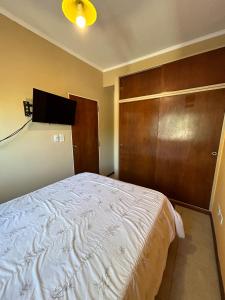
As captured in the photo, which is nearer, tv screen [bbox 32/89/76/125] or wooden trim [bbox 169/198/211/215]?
tv screen [bbox 32/89/76/125]

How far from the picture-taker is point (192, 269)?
4.25 feet

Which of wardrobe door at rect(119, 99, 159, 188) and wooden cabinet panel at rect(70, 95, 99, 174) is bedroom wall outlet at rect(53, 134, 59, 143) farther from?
wardrobe door at rect(119, 99, 159, 188)

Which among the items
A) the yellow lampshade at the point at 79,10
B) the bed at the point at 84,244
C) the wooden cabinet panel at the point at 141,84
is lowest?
the bed at the point at 84,244

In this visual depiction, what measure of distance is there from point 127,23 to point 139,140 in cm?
178

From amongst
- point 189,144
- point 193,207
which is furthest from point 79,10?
point 193,207

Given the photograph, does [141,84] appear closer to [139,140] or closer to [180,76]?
[180,76]

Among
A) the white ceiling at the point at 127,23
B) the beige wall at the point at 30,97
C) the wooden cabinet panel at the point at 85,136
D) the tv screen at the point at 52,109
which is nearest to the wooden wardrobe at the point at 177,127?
the white ceiling at the point at 127,23

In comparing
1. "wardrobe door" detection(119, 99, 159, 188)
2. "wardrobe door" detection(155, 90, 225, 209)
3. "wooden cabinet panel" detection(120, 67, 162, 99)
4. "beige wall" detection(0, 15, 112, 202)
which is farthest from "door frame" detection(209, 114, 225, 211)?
"beige wall" detection(0, 15, 112, 202)

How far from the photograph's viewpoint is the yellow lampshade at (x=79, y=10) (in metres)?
1.09

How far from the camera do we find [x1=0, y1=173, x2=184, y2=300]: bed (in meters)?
0.63

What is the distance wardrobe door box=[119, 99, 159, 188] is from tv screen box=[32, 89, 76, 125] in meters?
1.05

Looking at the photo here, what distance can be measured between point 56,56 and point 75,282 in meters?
2.80

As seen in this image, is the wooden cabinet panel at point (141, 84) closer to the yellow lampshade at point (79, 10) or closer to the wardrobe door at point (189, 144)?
the wardrobe door at point (189, 144)

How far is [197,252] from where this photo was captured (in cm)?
147
